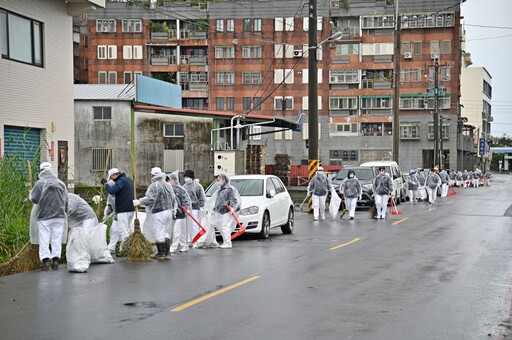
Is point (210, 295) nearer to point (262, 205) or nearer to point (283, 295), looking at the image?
point (283, 295)

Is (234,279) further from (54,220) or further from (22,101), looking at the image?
(22,101)

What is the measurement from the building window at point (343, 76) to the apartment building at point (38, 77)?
48660mm

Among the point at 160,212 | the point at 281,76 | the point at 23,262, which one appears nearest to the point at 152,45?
the point at 281,76

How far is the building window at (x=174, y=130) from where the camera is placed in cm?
4262

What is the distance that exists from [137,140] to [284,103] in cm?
3191

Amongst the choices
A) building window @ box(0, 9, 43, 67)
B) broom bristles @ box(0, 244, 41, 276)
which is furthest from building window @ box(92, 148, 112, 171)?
broom bristles @ box(0, 244, 41, 276)

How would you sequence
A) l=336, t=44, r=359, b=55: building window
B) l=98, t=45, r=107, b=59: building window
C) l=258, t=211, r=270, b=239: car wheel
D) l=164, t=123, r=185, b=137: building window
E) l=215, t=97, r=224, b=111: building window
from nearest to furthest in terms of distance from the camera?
1. l=258, t=211, r=270, b=239: car wheel
2. l=164, t=123, r=185, b=137: building window
3. l=336, t=44, r=359, b=55: building window
4. l=215, t=97, r=224, b=111: building window
5. l=98, t=45, r=107, b=59: building window

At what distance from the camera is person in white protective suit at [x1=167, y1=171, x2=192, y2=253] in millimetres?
15664

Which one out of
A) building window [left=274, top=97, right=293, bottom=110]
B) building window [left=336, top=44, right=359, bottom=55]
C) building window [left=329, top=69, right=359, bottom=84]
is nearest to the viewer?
building window [left=329, top=69, right=359, bottom=84]

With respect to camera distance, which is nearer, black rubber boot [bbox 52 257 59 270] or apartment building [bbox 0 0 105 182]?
black rubber boot [bbox 52 257 59 270]

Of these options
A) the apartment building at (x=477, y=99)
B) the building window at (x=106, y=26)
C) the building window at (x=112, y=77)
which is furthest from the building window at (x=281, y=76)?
the apartment building at (x=477, y=99)

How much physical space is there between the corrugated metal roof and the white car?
22.3 meters

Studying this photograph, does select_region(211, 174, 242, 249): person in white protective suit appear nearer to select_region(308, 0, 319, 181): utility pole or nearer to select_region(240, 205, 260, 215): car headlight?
select_region(240, 205, 260, 215): car headlight

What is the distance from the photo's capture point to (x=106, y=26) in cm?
7312
